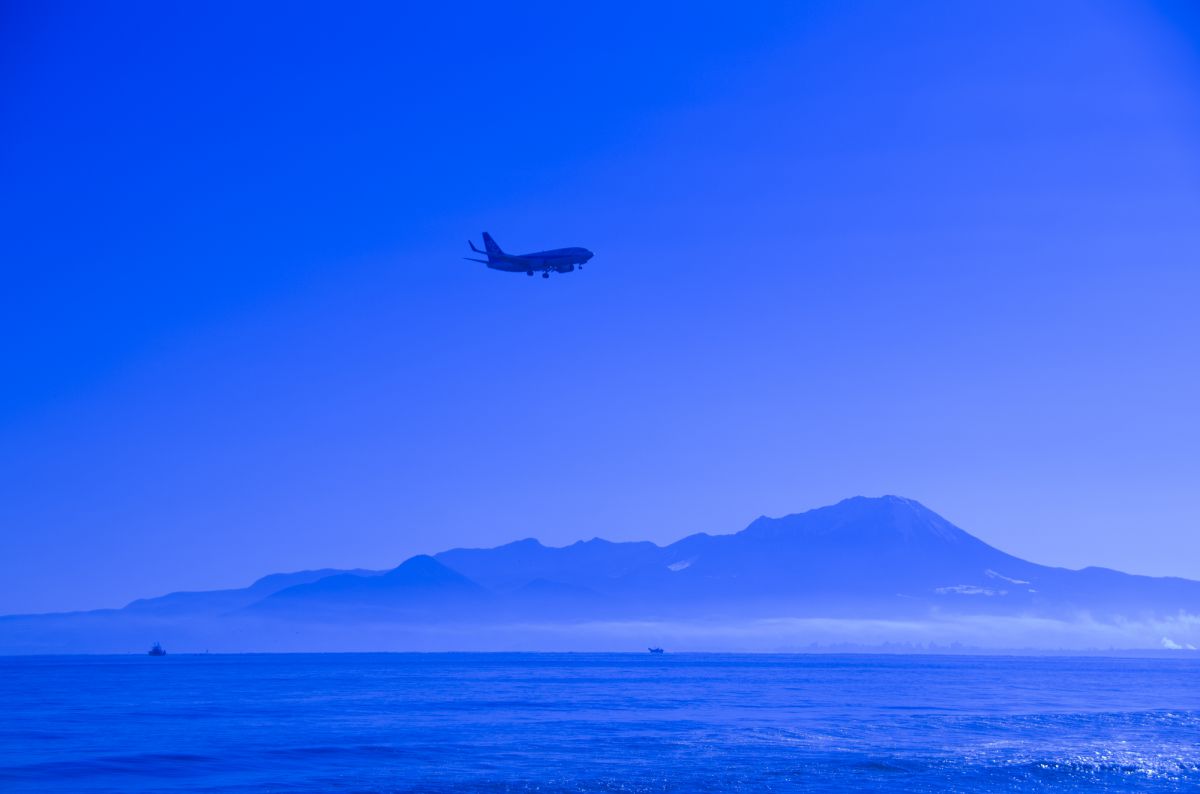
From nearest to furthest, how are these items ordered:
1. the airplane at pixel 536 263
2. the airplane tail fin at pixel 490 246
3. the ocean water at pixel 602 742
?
the ocean water at pixel 602 742
the airplane at pixel 536 263
the airplane tail fin at pixel 490 246

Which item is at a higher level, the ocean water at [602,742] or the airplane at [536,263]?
the airplane at [536,263]

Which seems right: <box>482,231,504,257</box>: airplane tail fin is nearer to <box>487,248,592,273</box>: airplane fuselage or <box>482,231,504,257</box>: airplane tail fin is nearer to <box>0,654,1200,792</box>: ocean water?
<box>487,248,592,273</box>: airplane fuselage

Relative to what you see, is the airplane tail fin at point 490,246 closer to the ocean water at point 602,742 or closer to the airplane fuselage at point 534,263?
the airplane fuselage at point 534,263

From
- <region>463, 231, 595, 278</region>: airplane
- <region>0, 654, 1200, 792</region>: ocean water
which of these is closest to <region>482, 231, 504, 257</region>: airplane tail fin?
<region>463, 231, 595, 278</region>: airplane

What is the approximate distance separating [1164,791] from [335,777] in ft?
130

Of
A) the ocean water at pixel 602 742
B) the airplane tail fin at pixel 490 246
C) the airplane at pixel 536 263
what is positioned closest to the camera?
the ocean water at pixel 602 742

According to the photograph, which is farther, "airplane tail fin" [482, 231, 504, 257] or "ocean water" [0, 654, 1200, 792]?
"airplane tail fin" [482, 231, 504, 257]

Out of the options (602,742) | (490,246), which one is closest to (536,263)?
(490,246)

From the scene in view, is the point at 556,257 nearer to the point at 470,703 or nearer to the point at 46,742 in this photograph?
the point at 470,703

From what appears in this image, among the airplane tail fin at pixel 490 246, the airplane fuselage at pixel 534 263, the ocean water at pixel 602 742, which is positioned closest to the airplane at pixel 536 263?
the airplane fuselage at pixel 534 263

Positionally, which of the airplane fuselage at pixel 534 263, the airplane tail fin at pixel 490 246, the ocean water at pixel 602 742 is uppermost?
the airplane tail fin at pixel 490 246

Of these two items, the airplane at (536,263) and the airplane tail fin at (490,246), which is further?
the airplane tail fin at (490,246)

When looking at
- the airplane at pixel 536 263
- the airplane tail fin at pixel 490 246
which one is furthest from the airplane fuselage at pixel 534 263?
the airplane tail fin at pixel 490 246

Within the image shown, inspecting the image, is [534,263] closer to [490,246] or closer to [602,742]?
[490,246]
